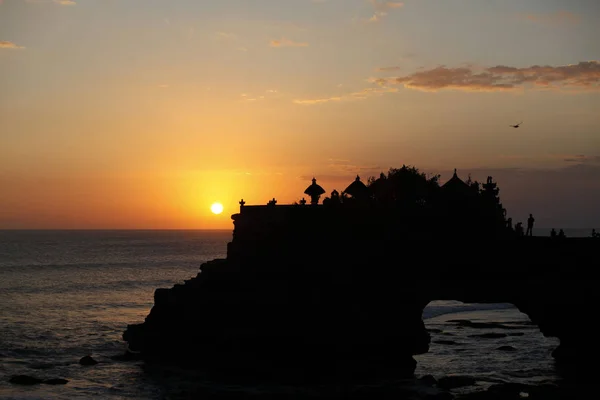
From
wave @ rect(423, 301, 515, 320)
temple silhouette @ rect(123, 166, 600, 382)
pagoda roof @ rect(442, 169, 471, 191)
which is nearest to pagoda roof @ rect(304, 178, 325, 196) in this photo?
temple silhouette @ rect(123, 166, 600, 382)

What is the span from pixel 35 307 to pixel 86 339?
26988mm

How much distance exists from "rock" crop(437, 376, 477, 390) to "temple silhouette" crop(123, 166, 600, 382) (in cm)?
336

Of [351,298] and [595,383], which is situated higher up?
[351,298]

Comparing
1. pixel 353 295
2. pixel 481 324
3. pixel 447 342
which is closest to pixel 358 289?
pixel 353 295

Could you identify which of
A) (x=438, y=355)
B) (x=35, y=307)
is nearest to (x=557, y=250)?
(x=438, y=355)

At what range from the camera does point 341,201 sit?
177 ft

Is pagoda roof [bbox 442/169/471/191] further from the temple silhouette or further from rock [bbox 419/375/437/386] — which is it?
rock [bbox 419/375/437/386]

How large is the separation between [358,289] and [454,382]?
9.36 meters

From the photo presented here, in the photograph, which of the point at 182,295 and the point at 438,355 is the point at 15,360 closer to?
the point at 182,295

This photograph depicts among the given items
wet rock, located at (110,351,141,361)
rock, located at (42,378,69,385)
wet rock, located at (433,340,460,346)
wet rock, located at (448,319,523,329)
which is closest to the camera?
rock, located at (42,378,69,385)

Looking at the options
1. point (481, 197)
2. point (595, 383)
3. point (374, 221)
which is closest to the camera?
point (595, 383)

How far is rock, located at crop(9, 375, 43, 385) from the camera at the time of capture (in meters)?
44.2

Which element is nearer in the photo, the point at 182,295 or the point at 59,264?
the point at 182,295

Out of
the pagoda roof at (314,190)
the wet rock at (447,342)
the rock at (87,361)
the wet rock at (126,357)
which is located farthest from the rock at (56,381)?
the wet rock at (447,342)
